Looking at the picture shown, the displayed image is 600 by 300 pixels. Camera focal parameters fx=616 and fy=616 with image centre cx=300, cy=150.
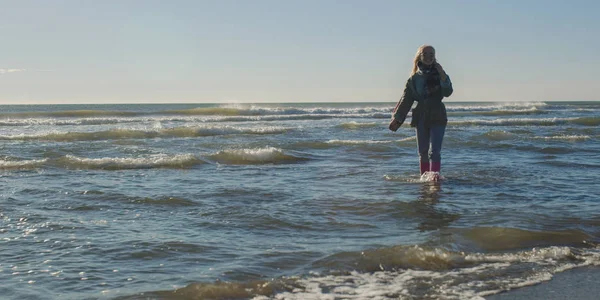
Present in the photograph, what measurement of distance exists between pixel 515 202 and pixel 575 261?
2.46 metres

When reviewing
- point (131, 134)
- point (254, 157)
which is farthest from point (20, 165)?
point (131, 134)

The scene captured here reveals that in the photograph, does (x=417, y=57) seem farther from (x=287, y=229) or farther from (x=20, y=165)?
(x=20, y=165)

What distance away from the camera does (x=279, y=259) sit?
4578 millimetres

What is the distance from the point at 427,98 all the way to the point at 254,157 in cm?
462

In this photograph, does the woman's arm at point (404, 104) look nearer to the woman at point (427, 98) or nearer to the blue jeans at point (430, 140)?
the woman at point (427, 98)

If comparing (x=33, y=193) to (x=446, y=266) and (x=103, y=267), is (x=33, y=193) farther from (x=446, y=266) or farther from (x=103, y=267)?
(x=446, y=266)

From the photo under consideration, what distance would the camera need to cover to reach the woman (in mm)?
8086

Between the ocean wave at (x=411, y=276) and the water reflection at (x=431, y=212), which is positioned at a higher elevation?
the water reflection at (x=431, y=212)

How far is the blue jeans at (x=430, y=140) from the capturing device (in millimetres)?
8352

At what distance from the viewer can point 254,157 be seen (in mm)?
11953

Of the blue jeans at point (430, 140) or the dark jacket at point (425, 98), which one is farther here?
the blue jeans at point (430, 140)

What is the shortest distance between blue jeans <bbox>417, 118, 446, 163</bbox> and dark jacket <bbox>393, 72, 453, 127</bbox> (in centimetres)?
10

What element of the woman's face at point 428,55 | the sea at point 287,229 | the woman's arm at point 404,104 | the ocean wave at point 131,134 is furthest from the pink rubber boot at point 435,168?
the ocean wave at point 131,134

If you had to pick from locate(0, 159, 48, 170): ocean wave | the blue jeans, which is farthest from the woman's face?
locate(0, 159, 48, 170): ocean wave
